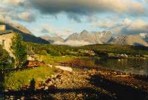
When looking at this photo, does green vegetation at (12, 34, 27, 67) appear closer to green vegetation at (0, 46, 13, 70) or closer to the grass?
green vegetation at (0, 46, 13, 70)

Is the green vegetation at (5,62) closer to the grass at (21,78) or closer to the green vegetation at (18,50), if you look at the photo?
the green vegetation at (18,50)

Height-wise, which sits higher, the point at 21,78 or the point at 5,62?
the point at 5,62

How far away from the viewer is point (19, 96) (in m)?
52.9

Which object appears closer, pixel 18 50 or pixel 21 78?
pixel 21 78

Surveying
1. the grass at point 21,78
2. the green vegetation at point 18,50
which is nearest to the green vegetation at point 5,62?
the green vegetation at point 18,50

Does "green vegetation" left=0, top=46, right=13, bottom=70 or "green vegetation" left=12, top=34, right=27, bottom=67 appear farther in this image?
"green vegetation" left=12, top=34, right=27, bottom=67

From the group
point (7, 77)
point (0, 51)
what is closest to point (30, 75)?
point (7, 77)

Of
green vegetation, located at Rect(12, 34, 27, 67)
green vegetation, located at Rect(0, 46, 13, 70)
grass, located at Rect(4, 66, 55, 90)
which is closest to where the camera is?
grass, located at Rect(4, 66, 55, 90)

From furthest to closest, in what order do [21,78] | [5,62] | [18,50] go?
[18,50]
[5,62]
[21,78]

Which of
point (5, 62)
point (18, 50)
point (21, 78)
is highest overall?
A: point (18, 50)

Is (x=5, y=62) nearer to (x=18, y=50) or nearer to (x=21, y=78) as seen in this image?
(x=18, y=50)

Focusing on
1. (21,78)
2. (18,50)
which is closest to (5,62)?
(18,50)

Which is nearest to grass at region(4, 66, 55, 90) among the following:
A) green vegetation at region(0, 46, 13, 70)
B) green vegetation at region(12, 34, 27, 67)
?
green vegetation at region(0, 46, 13, 70)

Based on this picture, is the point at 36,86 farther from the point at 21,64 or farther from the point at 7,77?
the point at 21,64
